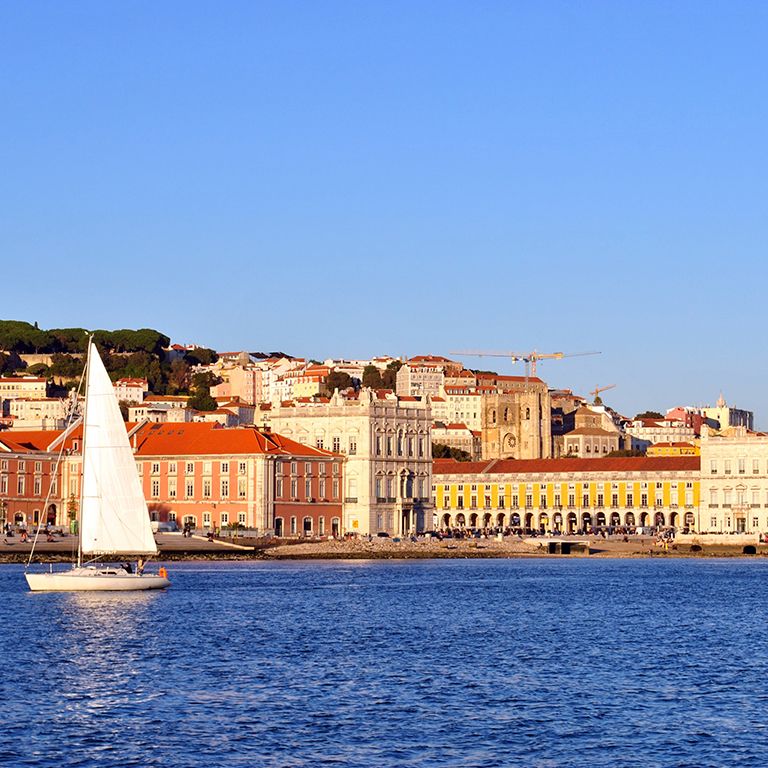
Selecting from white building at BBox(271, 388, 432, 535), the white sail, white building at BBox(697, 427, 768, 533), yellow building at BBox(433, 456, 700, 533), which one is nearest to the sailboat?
the white sail

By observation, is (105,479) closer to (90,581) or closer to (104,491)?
(104,491)

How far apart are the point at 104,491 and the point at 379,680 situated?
24.5 metres

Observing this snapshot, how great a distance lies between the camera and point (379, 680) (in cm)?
3484

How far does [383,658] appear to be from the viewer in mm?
38938

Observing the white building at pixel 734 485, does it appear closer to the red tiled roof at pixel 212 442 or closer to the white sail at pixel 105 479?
the red tiled roof at pixel 212 442

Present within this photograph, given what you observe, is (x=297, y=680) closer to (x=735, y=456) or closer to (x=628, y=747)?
(x=628, y=747)

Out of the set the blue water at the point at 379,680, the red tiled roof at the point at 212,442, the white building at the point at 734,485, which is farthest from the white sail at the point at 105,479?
the white building at the point at 734,485

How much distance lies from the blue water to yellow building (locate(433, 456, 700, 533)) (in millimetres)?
76094

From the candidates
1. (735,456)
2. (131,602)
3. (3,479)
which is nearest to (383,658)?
(131,602)

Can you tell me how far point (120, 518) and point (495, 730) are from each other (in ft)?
101

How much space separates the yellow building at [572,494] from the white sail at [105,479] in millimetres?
83754

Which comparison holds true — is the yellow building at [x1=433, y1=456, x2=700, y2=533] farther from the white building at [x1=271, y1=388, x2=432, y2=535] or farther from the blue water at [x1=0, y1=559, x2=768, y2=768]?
the blue water at [x1=0, y1=559, x2=768, y2=768]

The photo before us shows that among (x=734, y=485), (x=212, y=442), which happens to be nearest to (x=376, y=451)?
(x=212, y=442)

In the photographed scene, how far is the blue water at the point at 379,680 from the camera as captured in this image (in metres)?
27.0
